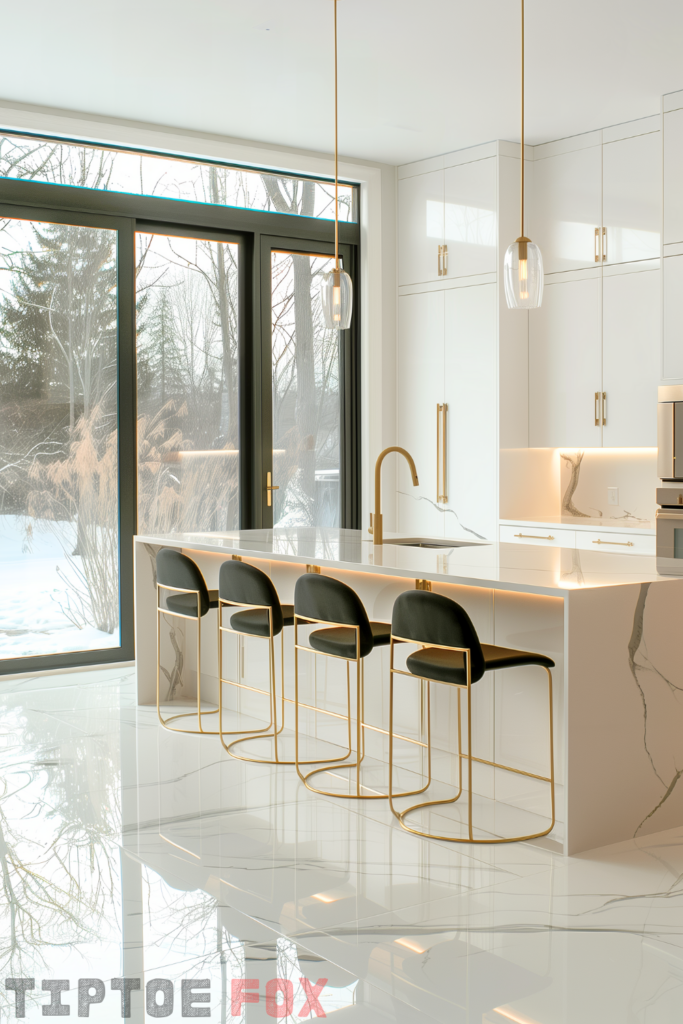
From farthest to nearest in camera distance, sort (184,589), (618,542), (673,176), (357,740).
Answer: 1. (618,542)
2. (673,176)
3. (184,589)
4. (357,740)

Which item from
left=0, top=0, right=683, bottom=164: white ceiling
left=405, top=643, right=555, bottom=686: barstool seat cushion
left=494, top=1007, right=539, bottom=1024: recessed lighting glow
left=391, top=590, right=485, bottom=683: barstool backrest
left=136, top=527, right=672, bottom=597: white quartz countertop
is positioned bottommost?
left=494, top=1007, right=539, bottom=1024: recessed lighting glow

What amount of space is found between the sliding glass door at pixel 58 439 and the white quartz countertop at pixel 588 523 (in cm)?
245

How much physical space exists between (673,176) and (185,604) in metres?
3.27

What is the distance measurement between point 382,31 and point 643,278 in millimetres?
2031

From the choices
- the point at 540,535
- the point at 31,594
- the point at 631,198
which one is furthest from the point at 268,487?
the point at 631,198

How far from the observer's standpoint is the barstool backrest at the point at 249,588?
13.5 feet

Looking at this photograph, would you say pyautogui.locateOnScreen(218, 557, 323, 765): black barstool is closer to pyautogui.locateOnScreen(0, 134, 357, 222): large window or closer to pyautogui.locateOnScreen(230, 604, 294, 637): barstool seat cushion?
pyautogui.locateOnScreen(230, 604, 294, 637): barstool seat cushion

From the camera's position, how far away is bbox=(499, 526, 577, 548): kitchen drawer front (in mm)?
5867

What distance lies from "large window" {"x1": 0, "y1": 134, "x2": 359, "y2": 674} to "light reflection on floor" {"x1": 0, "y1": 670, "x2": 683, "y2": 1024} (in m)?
2.18

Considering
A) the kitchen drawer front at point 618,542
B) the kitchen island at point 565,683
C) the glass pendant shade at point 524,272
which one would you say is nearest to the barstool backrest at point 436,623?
the kitchen island at point 565,683

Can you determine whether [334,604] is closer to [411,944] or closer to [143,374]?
[411,944]

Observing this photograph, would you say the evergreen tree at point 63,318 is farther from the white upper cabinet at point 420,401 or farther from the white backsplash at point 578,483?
the white backsplash at point 578,483

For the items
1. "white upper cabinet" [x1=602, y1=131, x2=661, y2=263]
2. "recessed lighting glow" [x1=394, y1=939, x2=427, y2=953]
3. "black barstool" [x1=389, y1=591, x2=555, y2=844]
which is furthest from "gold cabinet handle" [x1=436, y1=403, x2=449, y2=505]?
"recessed lighting glow" [x1=394, y1=939, x2=427, y2=953]

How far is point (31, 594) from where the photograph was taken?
575 centimetres
